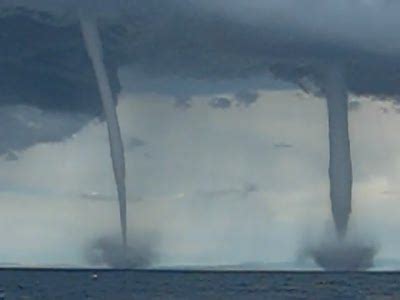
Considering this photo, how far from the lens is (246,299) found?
647 feet

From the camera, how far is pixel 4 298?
191m

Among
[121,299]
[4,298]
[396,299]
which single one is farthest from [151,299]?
[396,299]

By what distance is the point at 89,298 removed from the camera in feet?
646

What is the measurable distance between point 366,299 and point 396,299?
20.6 feet

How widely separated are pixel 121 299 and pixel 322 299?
28.9m

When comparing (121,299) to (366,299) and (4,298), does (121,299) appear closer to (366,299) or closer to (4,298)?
(4,298)

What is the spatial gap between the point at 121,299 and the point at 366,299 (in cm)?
3544

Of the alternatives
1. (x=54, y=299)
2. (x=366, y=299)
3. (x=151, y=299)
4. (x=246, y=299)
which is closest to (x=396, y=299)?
(x=366, y=299)

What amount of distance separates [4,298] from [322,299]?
4512 cm

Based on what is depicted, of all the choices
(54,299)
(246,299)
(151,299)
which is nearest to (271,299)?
(246,299)

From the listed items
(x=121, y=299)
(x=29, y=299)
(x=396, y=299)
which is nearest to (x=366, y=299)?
(x=396, y=299)

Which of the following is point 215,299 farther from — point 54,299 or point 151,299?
point 54,299

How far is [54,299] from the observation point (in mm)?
189500

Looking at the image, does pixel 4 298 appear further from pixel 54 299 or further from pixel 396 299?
pixel 396 299
